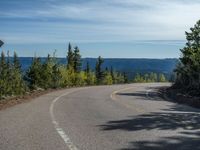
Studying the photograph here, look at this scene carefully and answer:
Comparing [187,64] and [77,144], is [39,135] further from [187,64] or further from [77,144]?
[187,64]

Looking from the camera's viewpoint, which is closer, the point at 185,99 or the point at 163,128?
the point at 163,128

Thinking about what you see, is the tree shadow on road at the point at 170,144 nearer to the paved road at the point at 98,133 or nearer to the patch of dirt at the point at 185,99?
the paved road at the point at 98,133

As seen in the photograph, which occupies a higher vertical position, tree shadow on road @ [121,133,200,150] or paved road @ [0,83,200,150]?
tree shadow on road @ [121,133,200,150]

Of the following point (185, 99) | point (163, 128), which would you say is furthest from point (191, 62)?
point (163, 128)

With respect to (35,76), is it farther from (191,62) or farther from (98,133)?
(98,133)

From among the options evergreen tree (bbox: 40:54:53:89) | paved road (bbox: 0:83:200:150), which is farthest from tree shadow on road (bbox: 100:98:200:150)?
evergreen tree (bbox: 40:54:53:89)

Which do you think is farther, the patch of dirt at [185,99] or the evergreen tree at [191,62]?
the evergreen tree at [191,62]

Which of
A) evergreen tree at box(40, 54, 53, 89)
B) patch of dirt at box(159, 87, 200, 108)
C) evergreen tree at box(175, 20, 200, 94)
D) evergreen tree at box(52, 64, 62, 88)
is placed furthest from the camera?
evergreen tree at box(52, 64, 62, 88)

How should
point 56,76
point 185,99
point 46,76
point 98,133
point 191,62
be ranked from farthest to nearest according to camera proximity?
1. point 56,76
2. point 46,76
3. point 191,62
4. point 185,99
5. point 98,133

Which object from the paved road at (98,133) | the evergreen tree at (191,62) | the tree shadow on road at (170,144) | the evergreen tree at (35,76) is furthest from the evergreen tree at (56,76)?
the tree shadow on road at (170,144)

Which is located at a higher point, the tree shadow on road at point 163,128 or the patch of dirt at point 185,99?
the tree shadow on road at point 163,128

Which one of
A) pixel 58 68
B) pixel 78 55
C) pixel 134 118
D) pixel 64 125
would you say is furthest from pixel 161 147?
pixel 78 55

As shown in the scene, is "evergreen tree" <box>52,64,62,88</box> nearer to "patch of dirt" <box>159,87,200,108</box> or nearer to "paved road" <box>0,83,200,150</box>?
"patch of dirt" <box>159,87,200,108</box>

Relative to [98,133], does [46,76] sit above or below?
above
